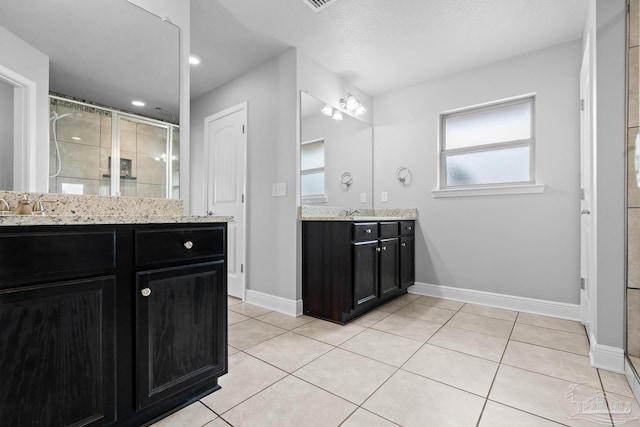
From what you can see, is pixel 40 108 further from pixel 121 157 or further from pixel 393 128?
pixel 393 128

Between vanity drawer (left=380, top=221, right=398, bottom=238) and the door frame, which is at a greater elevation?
the door frame

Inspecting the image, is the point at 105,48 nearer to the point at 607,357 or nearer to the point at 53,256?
the point at 53,256

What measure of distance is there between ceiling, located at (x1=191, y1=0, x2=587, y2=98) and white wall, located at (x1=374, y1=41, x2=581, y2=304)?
0.79 feet

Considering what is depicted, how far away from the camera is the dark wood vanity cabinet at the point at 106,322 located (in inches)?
37.3

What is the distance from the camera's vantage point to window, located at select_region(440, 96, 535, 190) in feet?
9.46

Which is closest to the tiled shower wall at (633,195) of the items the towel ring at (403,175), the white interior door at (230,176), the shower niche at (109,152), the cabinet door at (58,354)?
the towel ring at (403,175)

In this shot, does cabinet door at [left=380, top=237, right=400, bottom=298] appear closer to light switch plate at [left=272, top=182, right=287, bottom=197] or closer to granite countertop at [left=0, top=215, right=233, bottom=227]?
light switch plate at [left=272, top=182, right=287, bottom=197]

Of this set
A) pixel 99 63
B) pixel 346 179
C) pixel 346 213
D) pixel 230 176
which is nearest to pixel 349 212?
pixel 346 213

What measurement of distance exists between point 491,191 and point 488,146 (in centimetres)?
48

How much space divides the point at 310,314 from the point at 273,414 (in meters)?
1.39

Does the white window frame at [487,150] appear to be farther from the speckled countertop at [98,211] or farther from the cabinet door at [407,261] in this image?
the speckled countertop at [98,211]

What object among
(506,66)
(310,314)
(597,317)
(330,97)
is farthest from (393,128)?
(597,317)

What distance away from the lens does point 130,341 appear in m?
1.19

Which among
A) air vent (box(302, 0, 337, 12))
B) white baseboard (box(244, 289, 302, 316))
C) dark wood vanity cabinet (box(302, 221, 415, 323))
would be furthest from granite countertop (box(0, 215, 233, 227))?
air vent (box(302, 0, 337, 12))
